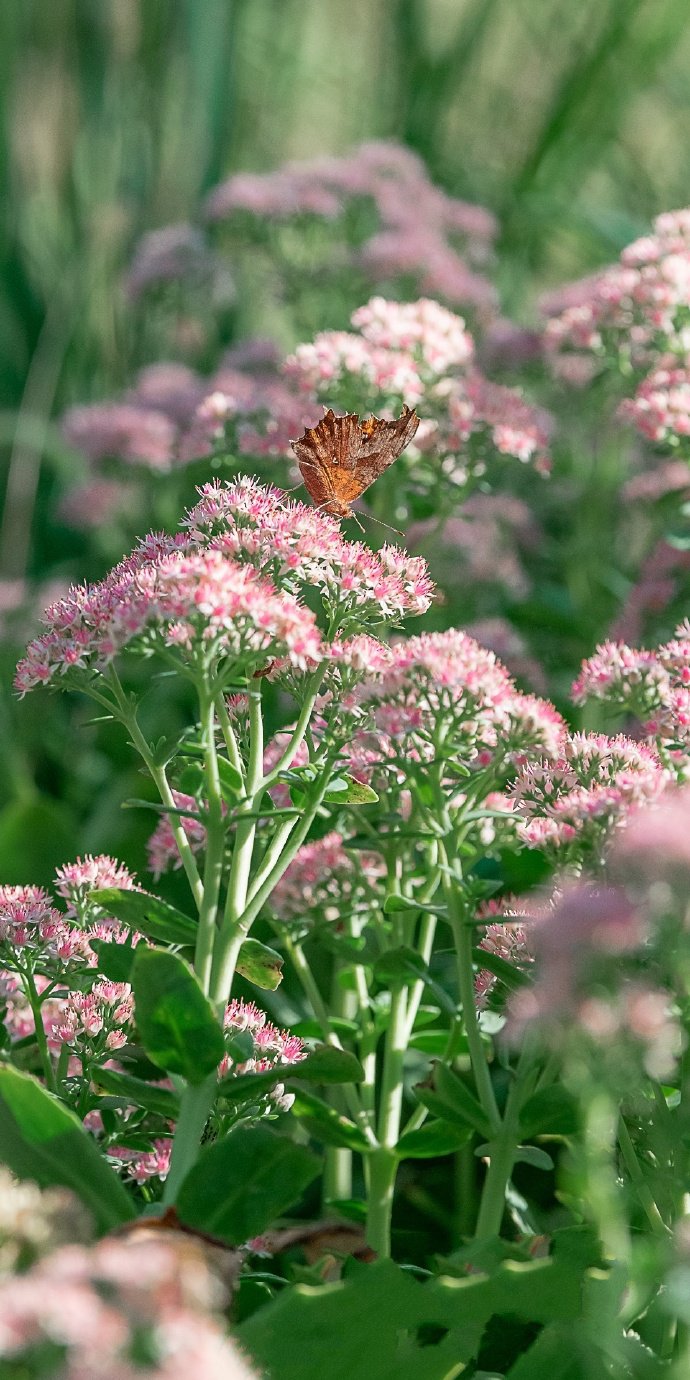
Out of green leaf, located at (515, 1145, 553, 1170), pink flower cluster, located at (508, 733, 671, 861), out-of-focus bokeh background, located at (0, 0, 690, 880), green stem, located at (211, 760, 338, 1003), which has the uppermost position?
out-of-focus bokeh background, located at (0, 0, 690, 880)

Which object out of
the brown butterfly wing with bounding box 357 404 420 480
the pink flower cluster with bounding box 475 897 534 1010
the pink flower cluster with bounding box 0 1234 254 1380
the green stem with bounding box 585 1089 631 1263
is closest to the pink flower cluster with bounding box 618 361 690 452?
the brown butterfly wing with bounding box 357 404 420 480

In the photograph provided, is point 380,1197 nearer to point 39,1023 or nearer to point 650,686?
point 39,1023

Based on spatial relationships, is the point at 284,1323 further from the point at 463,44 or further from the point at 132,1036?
the point at 463,44

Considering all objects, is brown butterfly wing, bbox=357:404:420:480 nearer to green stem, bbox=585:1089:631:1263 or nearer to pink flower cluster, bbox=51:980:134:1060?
pink flower cluster, bbox=51:980:134:1060

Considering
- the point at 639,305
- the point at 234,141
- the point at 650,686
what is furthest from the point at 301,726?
the point at 234,141

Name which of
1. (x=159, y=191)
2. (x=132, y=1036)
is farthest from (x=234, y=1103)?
(x=159, y=191)
